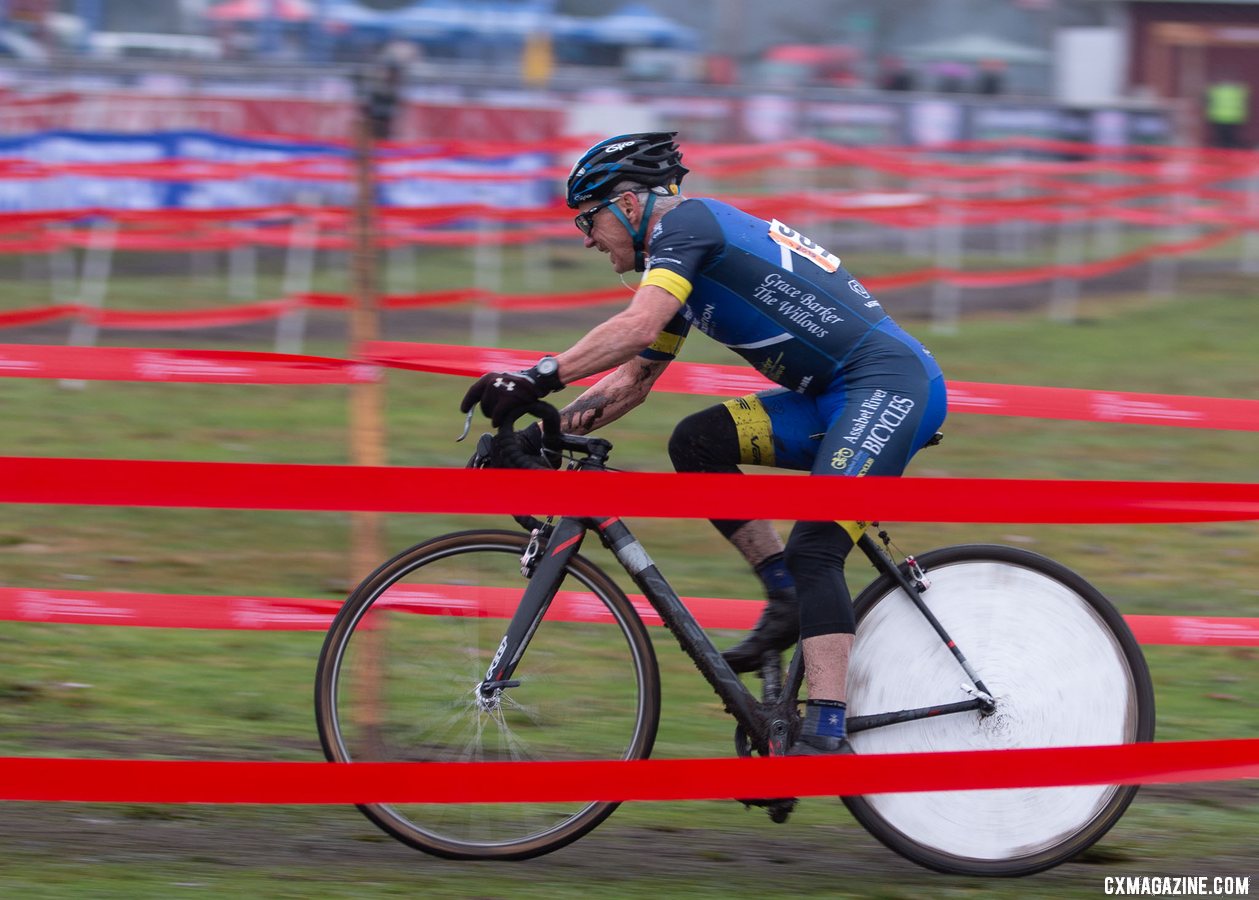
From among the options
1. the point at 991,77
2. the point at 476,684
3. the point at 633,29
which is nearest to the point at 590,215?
the point at 476,684

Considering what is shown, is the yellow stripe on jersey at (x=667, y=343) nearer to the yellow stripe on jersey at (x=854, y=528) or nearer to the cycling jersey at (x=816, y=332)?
the cycling jersey at (x=816, y=332)

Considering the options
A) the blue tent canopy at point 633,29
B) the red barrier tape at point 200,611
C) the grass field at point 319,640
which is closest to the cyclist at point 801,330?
the grass field at point 319,640

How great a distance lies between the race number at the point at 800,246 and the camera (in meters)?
4.34

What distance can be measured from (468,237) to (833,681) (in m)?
11.2

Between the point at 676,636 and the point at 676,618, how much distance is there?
6 centimetres

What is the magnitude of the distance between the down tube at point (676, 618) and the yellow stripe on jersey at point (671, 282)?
64cm

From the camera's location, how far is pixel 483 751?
4367mm

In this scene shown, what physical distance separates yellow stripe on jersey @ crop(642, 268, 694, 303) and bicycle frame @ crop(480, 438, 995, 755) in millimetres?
451

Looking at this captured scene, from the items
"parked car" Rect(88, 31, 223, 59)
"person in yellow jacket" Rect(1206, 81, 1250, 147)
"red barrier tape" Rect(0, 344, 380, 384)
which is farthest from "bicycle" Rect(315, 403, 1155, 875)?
"person in yellow jacket" Rect(1206, 81, 1250, 147)

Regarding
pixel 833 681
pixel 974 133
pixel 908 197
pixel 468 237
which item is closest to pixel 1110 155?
pixel 974 133

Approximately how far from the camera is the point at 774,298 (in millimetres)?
4289

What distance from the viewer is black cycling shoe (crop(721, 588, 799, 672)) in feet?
14.7

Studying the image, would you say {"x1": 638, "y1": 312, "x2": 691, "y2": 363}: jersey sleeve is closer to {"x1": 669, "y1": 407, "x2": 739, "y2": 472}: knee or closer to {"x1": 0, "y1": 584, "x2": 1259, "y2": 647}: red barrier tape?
{"x1": 669, "y1": 407, "x2": 739, "y2": 472}: knee

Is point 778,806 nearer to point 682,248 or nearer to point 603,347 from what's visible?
point 603,347
